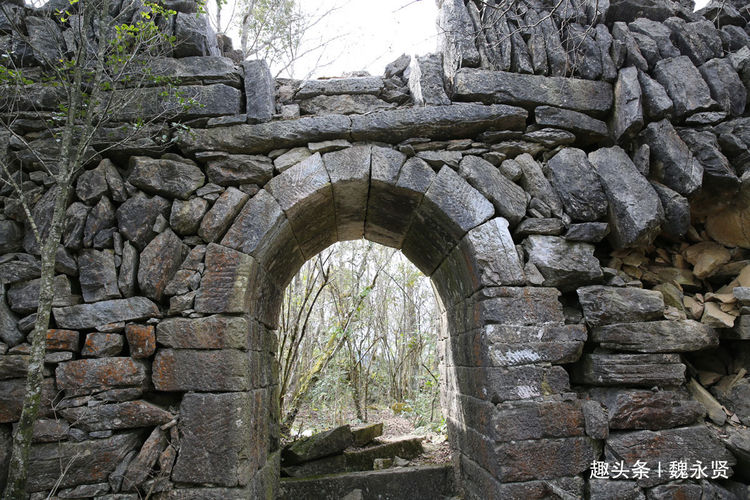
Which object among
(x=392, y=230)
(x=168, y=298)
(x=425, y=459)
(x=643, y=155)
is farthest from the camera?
(x=425, y=459)

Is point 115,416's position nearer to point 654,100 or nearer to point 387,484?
point 387,484

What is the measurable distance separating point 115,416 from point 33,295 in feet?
3.47


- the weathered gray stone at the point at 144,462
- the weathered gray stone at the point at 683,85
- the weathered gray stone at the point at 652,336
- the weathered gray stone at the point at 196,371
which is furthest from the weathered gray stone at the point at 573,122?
the weathered gray stone at the point at 144,462

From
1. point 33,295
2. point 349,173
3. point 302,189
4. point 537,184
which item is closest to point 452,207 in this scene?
point 537,184

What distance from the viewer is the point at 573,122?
3631mm

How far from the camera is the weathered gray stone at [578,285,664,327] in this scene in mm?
3207

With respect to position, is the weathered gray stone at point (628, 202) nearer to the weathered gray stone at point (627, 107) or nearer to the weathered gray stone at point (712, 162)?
the weathered gray stone at point (627, 107)

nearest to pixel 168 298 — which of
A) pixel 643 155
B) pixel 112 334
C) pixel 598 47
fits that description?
pixel 112 334

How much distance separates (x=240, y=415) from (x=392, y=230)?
2.21 meters

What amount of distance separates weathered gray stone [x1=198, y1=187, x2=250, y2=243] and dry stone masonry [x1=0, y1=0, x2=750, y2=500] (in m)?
0.02

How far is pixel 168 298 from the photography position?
125 inches

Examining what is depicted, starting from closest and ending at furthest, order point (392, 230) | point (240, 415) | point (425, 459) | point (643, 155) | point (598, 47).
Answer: point (240, 415) < point (643, 155) < point (598, 47) < point (392, 230) < point (425, 459)

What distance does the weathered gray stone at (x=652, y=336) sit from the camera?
3129mm

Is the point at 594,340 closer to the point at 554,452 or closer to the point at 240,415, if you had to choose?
the point at 554,452
